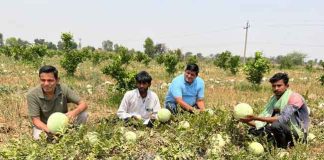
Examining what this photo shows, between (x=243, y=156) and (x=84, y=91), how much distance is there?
651cm

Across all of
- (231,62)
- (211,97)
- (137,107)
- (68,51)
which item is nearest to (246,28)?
(231,62)

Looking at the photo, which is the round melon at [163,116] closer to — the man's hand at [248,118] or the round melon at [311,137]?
the man's hand at [248,118]

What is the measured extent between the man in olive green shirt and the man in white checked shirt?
93 cm

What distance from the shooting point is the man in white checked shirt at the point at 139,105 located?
6359 mm

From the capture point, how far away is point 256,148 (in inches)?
197

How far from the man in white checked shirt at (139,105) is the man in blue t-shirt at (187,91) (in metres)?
0.43

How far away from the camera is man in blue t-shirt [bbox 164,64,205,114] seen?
678cm

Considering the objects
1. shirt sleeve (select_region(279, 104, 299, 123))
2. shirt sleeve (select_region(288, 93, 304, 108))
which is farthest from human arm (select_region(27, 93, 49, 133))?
shirt sleeve (select_region(288, 93, 304, 108))

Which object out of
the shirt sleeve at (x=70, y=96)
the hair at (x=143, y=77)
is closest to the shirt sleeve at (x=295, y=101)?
the hair at (x=143, y=77)

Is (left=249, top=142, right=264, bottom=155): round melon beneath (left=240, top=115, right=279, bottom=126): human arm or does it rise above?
beneath

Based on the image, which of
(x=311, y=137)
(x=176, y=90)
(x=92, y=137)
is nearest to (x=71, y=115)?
(x=92, y=137)

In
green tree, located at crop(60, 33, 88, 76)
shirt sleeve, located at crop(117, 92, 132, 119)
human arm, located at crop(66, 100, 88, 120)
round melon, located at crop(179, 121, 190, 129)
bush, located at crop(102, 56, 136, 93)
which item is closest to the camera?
round melon, located at crop(179, 121, 190, 129)

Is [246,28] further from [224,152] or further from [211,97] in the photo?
[224,152]

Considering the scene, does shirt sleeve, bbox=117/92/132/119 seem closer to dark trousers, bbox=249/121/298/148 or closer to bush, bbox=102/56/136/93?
dark trousers, bbox=249/121/298/148
